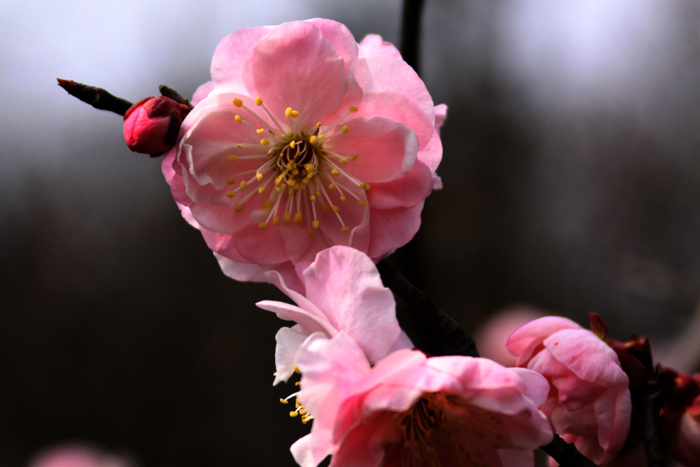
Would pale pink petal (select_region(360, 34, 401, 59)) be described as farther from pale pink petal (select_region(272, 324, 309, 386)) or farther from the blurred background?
the blurred background

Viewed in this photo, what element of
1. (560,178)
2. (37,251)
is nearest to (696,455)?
(560,178)

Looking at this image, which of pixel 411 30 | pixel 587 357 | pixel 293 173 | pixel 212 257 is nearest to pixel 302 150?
pixel 293 173

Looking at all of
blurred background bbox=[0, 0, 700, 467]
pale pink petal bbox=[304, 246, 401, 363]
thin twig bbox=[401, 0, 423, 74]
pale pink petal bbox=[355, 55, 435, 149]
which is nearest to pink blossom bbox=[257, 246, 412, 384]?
pale pink petal bbox=[304, 246, 401, 363]

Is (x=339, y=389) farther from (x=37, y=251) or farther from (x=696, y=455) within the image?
(x=37, y=251)

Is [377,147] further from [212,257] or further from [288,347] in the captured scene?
[212,257]

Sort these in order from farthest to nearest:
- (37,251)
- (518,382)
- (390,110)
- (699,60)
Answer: (37,251) → (699,60) → (390,110) → (518,382)

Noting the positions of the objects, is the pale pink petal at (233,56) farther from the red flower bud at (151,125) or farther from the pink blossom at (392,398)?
the pink blossom at (392,398)
